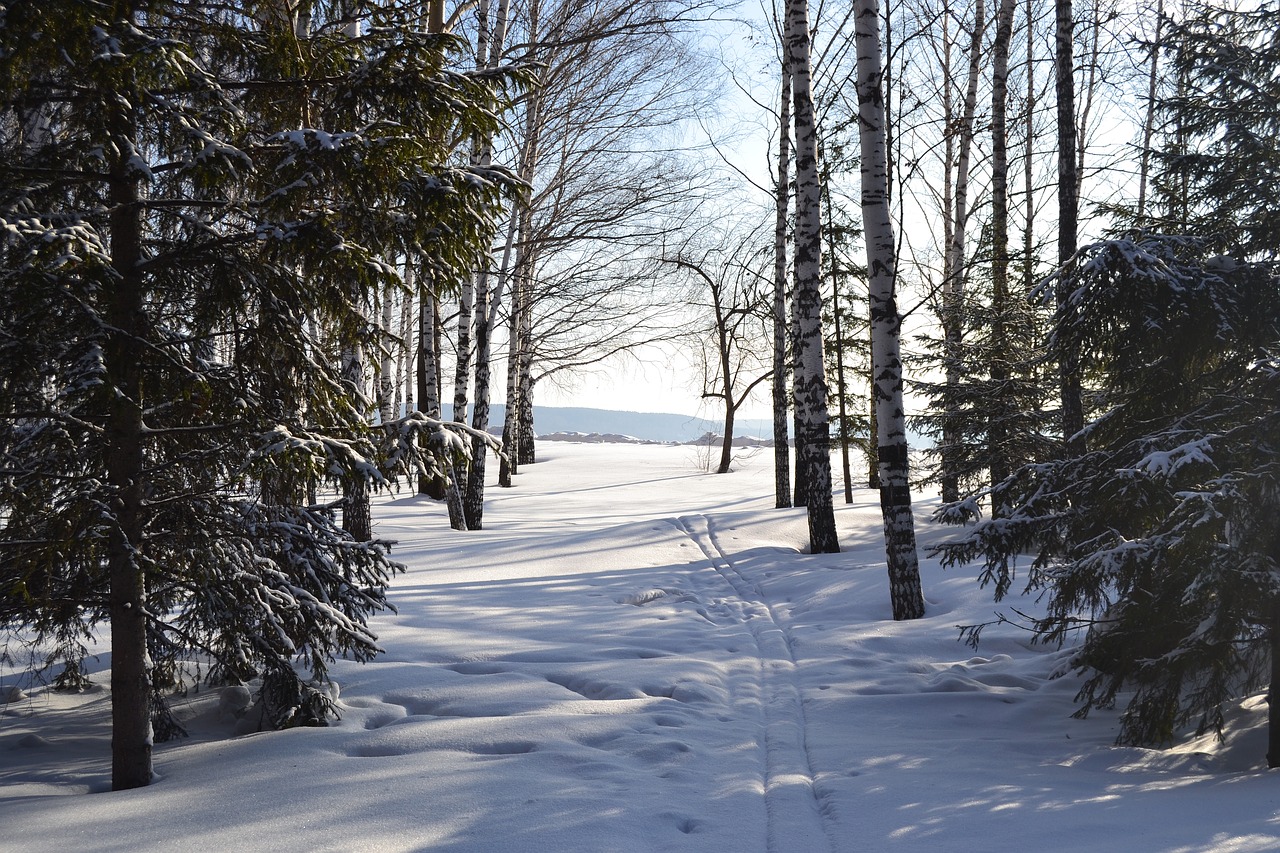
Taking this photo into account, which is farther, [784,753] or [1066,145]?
[1066,145]

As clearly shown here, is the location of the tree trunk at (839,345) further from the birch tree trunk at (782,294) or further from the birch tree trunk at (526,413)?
the birch tree trunk at (526,413)

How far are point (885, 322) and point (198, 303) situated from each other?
568 centimetres

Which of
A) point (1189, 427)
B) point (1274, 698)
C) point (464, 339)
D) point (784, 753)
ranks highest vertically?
point (464, 339)

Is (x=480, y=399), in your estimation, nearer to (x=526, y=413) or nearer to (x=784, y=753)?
(x=784, y=753)

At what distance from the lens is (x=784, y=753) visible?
14.1ft

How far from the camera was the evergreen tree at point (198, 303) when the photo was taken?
370cm

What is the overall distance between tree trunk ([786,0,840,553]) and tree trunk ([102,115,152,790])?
7.42 meters

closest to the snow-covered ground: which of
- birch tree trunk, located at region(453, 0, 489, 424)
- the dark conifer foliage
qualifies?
the dark conifer foliage

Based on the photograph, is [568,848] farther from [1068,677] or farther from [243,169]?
[1068,677]

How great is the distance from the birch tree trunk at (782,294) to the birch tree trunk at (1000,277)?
142 inches

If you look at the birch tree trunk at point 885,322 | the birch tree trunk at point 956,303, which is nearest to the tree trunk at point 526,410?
the birch tree trunk at point 956,303

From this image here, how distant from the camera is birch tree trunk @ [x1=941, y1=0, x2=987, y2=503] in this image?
11.1 meters

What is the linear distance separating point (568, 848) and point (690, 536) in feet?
31.6

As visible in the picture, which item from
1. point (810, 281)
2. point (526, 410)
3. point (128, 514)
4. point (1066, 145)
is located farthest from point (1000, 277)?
point (526, 410)
